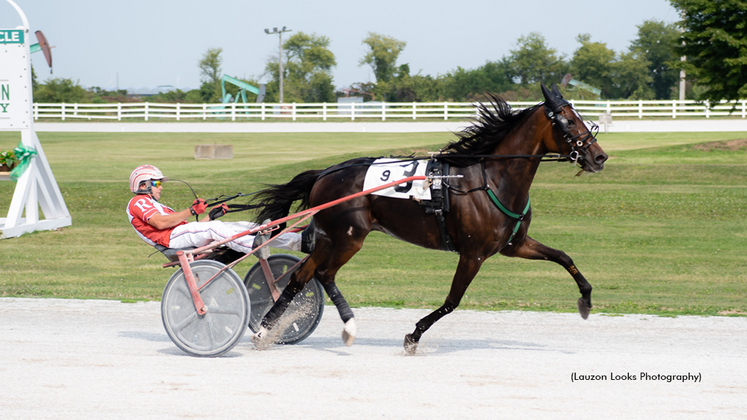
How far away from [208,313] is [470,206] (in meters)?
2.11

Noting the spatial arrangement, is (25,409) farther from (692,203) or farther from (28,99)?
(692,203)

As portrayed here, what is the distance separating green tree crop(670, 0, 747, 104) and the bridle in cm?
1804

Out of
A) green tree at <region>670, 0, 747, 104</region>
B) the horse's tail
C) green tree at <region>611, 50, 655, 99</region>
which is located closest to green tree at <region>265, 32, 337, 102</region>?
green tree at <region>611, 50, 655, 99</region>

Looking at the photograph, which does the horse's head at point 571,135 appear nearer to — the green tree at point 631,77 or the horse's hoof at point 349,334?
the horse's hoof at point 349,334

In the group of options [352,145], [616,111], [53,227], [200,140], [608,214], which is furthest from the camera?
[616,111]

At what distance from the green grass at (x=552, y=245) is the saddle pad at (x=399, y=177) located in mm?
2346

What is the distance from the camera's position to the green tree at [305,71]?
7238 cm

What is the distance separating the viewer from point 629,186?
19.1 metres

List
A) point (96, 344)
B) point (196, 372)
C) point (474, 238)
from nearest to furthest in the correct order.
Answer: point (196, 372) < point (474, 238) < point (96, 344)

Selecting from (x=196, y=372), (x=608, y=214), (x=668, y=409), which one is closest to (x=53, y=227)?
(x=196, y=372)

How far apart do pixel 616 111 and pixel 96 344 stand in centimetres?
4265

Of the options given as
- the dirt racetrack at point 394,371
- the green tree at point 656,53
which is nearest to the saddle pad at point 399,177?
the dirt racetrack at point 394,371

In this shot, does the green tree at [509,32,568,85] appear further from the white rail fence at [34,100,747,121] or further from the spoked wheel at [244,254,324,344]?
the spoked wheel at [244,254,324,344]

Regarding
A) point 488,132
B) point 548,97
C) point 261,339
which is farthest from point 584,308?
point 261,339
